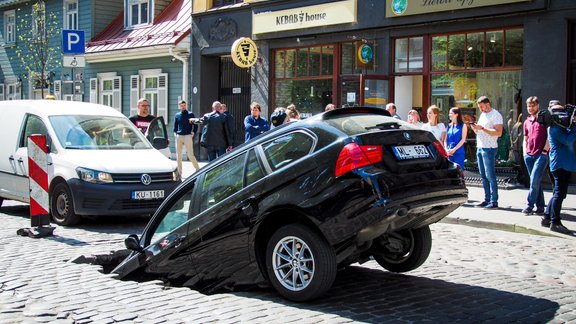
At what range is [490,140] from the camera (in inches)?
472

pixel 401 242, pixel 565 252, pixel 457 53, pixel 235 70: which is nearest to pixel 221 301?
pixel 401 242

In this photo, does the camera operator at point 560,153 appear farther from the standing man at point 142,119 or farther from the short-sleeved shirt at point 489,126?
the standing man at point 142,119

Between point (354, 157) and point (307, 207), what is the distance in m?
0.52

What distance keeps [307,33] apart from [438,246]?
11441 mm

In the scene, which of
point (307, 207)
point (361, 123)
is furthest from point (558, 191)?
point (307, 207)

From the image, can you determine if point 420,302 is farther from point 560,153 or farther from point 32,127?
point 32,127

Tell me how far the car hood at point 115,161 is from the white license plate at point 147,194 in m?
0.34

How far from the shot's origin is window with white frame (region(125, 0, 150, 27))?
87.8 feet

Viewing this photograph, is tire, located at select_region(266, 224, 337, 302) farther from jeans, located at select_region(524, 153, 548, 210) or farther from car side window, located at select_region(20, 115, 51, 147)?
car side window, located at select_region(20, 115, 51, 147)

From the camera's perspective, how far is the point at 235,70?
22906 millimetres

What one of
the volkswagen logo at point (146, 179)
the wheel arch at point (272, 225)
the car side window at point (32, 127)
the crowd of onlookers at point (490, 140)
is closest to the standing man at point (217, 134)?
the crowd of onlookers at point (490, 140)

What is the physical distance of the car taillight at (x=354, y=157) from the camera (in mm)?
5375

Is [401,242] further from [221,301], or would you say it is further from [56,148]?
[56,148]

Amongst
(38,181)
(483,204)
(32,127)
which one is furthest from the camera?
(483,204)
